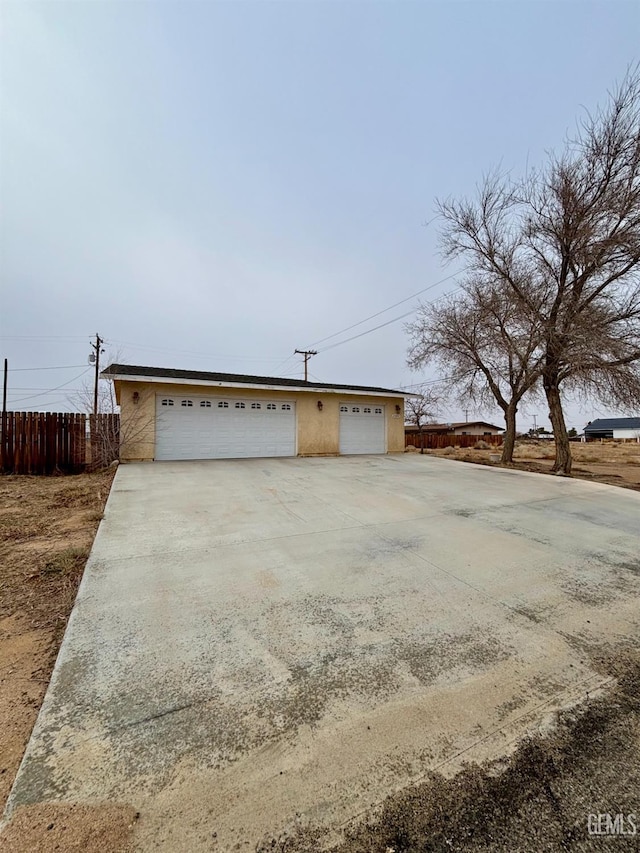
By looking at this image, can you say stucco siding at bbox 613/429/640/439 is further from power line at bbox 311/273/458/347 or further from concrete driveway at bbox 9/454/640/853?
concrete driveway at bbox 9/454/640/853

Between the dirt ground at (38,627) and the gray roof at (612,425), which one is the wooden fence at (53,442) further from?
the gray roof at (612,425)

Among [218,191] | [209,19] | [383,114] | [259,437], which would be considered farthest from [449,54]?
[259,437]

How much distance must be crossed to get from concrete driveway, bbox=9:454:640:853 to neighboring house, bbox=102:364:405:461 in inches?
250

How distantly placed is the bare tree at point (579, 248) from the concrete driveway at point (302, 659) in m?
6.49

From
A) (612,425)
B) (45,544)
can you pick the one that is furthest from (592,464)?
(612,425)

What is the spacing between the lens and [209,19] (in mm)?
8328

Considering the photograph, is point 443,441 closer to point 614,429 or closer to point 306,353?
point 306,353

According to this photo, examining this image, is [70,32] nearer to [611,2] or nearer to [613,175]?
[611,2]

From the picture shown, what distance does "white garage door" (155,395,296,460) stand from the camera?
420 inches

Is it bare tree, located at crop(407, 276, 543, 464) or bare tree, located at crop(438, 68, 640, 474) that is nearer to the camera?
bare tree, located at crop(438, 68, 640, 474)

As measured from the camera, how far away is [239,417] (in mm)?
11656

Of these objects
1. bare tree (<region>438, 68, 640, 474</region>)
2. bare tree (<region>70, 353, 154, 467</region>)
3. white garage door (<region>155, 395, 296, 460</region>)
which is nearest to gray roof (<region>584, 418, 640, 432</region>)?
bare tree (<region>438, 68, 640, 474</region>)

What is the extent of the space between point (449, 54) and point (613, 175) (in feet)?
17.2

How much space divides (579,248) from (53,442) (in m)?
14.6
